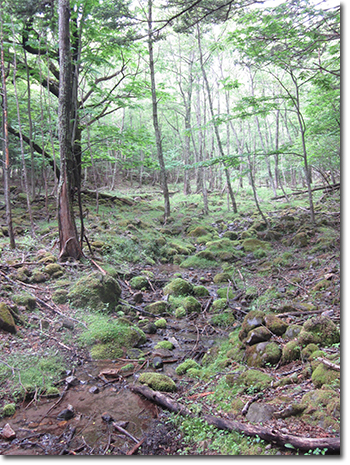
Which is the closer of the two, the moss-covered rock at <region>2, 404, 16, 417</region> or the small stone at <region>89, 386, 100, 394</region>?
the moss-covered rock at <region>2, 404, 16, 417</region>

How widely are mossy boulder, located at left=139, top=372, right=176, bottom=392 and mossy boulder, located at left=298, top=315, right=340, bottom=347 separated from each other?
179 cm

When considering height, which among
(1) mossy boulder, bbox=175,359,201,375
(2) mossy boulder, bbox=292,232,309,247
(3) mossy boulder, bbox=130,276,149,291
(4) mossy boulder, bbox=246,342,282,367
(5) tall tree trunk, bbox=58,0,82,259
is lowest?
(1) mossy boulder, bbox=175,359,201,375

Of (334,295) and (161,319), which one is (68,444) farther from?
(334,295)

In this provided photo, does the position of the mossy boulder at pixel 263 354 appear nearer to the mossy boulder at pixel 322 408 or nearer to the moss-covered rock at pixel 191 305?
the mossy boulder at pixel 322 408

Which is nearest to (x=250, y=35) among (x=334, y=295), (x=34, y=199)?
(x=334, y=295)

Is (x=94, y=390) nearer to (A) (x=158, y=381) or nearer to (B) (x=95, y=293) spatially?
(A) (x=158, y=381)

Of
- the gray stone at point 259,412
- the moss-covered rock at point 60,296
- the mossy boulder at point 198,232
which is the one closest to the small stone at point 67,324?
the moss-covered rock at point 60,296

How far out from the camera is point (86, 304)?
5.79 m

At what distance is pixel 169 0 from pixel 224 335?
530 centimetres

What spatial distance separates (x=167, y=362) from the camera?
4547 mm

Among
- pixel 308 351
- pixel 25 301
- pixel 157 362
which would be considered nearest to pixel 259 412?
pixel 308 351

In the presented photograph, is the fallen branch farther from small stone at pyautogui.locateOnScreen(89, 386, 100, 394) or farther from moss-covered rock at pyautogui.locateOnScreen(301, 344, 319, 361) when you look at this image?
small stone at pyautogui.locateOnScreen(89, 386, 100, 394)

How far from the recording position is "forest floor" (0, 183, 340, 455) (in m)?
2.64

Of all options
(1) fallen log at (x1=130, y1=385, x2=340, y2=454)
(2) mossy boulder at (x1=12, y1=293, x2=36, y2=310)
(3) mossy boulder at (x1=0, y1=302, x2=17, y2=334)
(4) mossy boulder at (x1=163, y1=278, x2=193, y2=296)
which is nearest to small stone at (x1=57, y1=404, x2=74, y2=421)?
(1) fallen log at (x1=130, y1=385, x2=340, y2=454)
